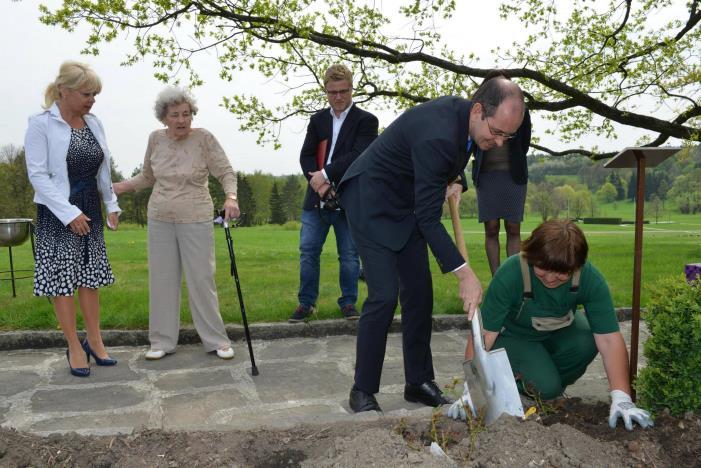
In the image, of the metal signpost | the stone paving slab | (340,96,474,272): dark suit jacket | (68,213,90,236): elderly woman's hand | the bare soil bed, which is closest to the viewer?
the bare soil bed

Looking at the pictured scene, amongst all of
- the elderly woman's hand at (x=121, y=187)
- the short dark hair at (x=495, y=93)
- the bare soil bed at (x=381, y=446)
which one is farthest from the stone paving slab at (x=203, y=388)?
the short dark hair at (x=495, y=93)

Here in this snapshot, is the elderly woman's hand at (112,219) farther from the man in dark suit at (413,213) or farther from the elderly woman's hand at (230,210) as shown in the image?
the man in dark suit at (413,213)

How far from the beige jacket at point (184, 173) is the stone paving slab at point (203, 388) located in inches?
48.8

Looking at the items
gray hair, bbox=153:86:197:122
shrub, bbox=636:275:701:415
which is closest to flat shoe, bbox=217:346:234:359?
gray hair, bbox=153:86:197:122

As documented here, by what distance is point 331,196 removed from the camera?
5297 millimetres

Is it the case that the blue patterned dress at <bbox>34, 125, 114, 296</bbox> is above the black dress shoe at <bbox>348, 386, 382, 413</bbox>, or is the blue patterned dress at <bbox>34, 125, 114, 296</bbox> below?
above

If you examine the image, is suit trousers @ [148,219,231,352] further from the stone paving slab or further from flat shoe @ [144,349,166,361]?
the stone paving slab

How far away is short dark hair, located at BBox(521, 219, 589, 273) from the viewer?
120 inches

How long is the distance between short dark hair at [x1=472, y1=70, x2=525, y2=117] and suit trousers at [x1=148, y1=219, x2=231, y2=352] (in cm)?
289

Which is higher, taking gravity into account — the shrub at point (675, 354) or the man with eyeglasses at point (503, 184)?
the man with eyeglasses at point (503, 184)

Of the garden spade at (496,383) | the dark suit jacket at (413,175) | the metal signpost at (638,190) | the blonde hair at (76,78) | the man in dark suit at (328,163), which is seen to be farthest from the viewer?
the man in dark suit at (328,163)

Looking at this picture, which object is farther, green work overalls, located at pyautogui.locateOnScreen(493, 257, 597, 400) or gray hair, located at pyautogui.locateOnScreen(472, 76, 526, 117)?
green work overalls, located at pyautogui.locateOnScreen(493, 257, 597, 400)

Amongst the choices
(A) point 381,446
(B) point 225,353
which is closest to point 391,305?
(A) point 381,446

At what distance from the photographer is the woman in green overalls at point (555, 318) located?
3.09 m
